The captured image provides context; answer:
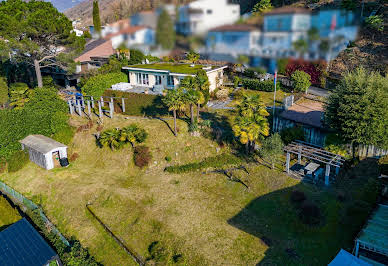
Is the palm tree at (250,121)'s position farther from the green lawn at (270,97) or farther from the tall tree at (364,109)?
the green lawn at (270,97)

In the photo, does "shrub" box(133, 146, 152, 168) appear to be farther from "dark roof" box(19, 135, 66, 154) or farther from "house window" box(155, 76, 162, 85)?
"house window" box(155, 76, 162, 85)

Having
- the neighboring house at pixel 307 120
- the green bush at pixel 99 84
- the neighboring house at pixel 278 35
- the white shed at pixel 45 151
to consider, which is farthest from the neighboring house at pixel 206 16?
the green bush at pixel 99 84

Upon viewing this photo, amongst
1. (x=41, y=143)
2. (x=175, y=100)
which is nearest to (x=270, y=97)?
(x=175, y=100)

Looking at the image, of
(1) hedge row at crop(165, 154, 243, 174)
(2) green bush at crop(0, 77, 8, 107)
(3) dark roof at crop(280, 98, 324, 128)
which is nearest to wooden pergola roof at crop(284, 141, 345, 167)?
(3) dark roof at crop(280, 98, 324, 128)

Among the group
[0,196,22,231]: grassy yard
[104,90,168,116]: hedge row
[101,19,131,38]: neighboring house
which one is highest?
[101,19,131,38]: neighboring house

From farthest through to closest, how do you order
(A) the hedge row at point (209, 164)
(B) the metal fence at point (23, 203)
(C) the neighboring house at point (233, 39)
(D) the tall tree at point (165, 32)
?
(A) the hedge row at point (209, 164) → (B) the metal fence at point (23, 203) → (C) the neighboring house at point (233, 39) → (D) the tall tree at point (165, 32)

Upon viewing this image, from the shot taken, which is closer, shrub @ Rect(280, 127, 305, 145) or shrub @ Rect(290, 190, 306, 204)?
shrub @ Rect(290, 190, 306, 204)

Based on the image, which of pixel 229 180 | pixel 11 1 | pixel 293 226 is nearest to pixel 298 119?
pixel 229 180
